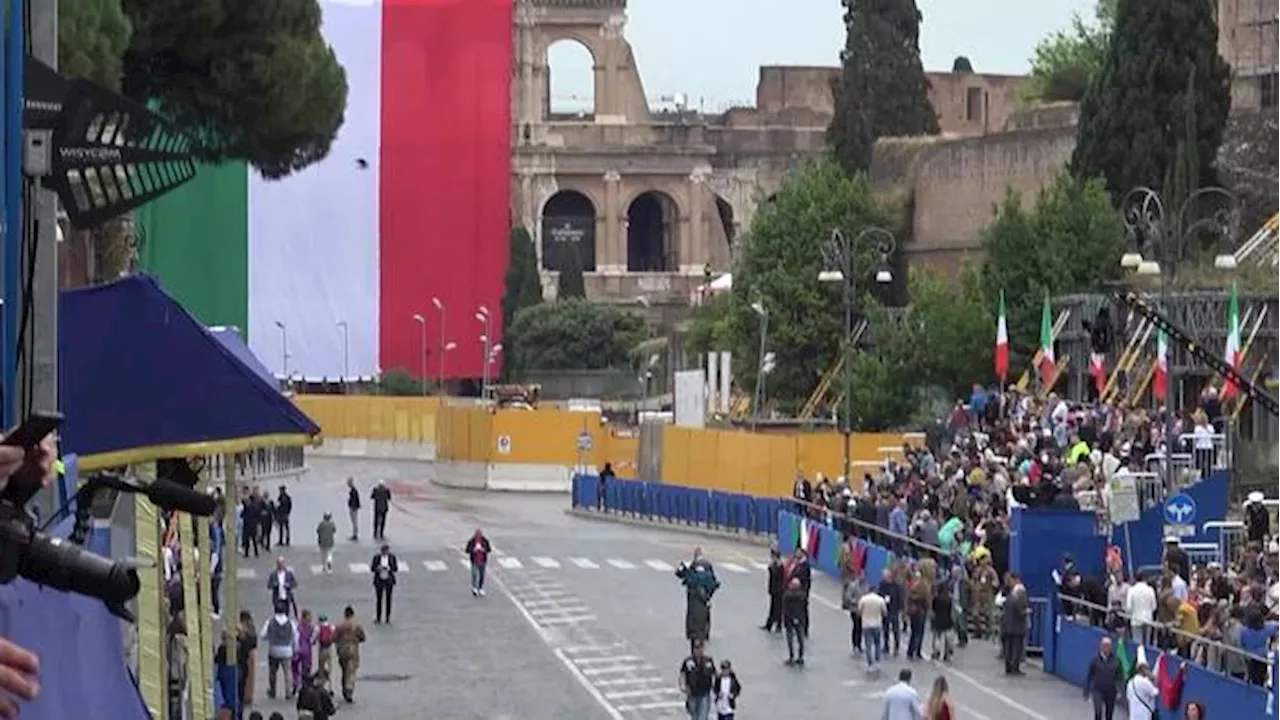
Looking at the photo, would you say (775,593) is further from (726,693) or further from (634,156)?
(634,156)

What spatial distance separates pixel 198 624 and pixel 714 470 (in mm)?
40360

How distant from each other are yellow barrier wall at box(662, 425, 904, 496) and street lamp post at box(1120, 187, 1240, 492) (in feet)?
21.3

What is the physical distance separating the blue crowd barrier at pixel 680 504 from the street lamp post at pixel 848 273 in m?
1.88

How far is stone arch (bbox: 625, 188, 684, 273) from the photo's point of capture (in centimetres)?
12175

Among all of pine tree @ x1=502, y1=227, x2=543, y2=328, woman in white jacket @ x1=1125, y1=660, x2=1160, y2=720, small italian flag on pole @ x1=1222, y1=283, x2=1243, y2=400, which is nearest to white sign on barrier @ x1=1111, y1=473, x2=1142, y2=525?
woman in white jacket @ x1=1125, y1=660, x2=1160, y2=720

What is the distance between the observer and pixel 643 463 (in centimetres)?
6291

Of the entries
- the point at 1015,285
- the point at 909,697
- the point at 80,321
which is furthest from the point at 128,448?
the point at 1015,285

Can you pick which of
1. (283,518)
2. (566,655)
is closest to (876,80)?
(283,518)

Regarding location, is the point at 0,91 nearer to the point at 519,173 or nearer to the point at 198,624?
the point at 198,624

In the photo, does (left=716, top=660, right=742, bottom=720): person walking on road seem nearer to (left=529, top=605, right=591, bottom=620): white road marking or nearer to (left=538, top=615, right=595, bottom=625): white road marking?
(left=538, top=615, right=595, bottom=625): white road marking

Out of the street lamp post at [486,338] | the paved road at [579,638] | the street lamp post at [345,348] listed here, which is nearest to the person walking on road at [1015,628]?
the paved road at [579,638]

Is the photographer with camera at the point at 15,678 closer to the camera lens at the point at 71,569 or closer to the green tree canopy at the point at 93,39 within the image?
the camera lens at the point at 71,569

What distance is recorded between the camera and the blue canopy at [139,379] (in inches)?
586

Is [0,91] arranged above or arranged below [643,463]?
above
